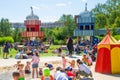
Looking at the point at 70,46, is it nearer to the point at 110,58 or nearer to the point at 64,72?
the point at 110,58

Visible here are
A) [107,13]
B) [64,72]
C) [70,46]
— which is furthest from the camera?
[107,13]

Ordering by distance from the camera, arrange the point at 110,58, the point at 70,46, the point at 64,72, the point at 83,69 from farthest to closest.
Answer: the point at 70,46, the point at 110,58, the point at 83,69, the point at 64,72

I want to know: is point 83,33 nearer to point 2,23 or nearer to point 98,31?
point 98,31

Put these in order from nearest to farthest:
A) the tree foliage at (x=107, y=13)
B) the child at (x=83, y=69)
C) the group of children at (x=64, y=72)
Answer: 1. the group of children at (x=64, y=72)
2. the child at (x=83, y=69)
3. the tree foliage at (x=107, y=13)

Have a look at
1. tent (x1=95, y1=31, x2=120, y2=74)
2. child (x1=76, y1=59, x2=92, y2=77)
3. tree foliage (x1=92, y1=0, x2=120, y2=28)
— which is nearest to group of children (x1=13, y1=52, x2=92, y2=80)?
child (x1=76, y1=59, x2=92, y2=77)

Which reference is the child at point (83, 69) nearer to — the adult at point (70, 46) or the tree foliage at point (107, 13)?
the adult at point (70, 46)

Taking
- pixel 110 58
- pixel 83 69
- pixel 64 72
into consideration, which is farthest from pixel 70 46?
pixel 64 72

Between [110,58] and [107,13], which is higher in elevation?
[107,13]

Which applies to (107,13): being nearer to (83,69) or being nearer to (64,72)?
(83,69)

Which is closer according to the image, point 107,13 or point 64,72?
point 64,72

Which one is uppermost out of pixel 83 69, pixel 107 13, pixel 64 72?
pixel 107 13

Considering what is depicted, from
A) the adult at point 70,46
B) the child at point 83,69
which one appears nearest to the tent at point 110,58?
the child at point 83,69

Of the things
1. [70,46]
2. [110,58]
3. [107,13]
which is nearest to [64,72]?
[110,58]

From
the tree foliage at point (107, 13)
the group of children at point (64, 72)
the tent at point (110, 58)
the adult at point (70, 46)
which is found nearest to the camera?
the group of children at point (64, 72)
